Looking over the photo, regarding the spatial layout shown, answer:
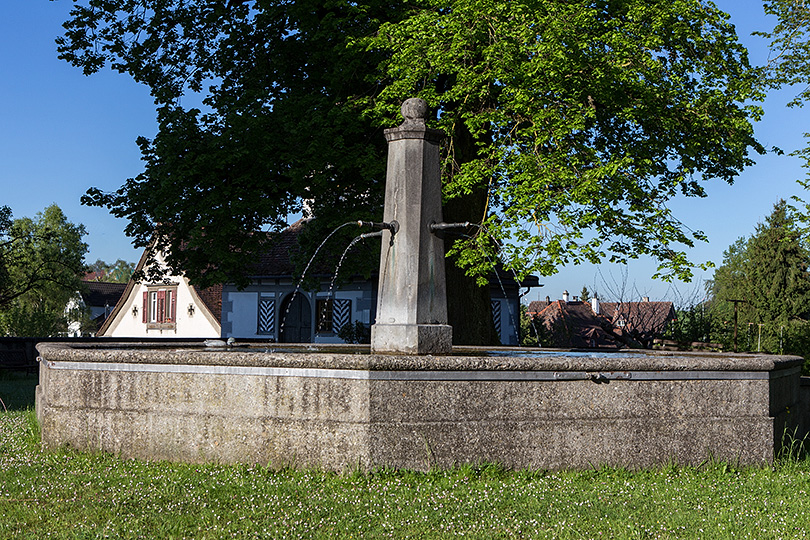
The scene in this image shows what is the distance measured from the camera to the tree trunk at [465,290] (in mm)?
16328

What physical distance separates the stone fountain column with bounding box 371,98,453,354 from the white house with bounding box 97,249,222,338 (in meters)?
28.3

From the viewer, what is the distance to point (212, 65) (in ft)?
64.2

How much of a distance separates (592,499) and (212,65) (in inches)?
627

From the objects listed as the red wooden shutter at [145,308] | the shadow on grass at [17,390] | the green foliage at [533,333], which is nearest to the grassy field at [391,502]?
the shadow on grass at [17,390]

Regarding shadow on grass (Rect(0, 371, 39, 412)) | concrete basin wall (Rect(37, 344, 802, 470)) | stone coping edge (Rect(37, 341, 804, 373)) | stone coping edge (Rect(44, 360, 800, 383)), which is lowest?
shadow on grass (Rect(0, 371, 39, 412))

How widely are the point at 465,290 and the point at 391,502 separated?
1071 centimetres

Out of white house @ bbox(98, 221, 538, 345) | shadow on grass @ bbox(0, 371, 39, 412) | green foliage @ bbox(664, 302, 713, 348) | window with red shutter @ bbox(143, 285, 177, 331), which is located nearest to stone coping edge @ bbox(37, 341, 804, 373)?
shadow on grass @ bbox(0, 371, 39, 412)

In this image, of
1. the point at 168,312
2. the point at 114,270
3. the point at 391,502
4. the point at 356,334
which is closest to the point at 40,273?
the point at 168,312

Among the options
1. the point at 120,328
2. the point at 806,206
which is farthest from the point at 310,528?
the point at 120,328

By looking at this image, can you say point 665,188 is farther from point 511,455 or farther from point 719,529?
point 719,529

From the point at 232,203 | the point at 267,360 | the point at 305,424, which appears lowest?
the point at 305,424

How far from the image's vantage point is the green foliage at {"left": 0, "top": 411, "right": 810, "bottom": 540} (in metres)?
5.53

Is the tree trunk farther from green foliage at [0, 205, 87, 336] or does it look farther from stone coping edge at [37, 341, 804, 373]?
green foliage at [0, 205, 87, 336]

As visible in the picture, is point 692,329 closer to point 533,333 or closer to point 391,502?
point 533,333
